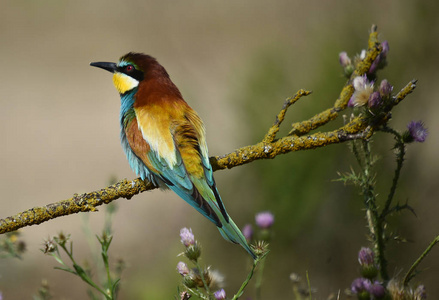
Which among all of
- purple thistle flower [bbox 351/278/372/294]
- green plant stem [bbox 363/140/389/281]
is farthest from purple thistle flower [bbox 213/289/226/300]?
green plant stem [bbox 363/140/389/281]

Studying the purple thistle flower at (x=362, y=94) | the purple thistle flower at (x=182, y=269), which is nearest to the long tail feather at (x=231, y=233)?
the purple thistle flower at (x=182, y=269)

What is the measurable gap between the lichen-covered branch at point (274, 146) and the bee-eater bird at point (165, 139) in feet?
0.24

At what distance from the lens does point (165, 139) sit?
1.79 m

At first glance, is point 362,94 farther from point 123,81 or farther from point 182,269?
point 123,81

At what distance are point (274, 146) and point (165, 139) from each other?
0.37 metres

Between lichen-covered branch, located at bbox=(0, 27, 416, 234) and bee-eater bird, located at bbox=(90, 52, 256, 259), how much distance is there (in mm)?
73

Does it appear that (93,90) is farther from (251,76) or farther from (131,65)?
(131,65)

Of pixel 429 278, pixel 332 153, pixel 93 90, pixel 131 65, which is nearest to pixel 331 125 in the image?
pixel 332 153

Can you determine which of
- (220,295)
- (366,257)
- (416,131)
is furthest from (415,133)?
(220,295)

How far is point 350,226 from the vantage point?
298 centimetres

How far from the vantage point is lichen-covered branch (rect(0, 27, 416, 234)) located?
1.39 meters

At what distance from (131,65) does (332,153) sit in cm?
125

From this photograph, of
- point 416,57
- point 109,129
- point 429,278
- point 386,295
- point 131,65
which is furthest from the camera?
point 109,129

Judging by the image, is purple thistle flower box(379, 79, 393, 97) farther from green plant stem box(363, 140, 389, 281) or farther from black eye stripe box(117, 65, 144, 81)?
black eye stripe box(117, 65, 144, 81)
